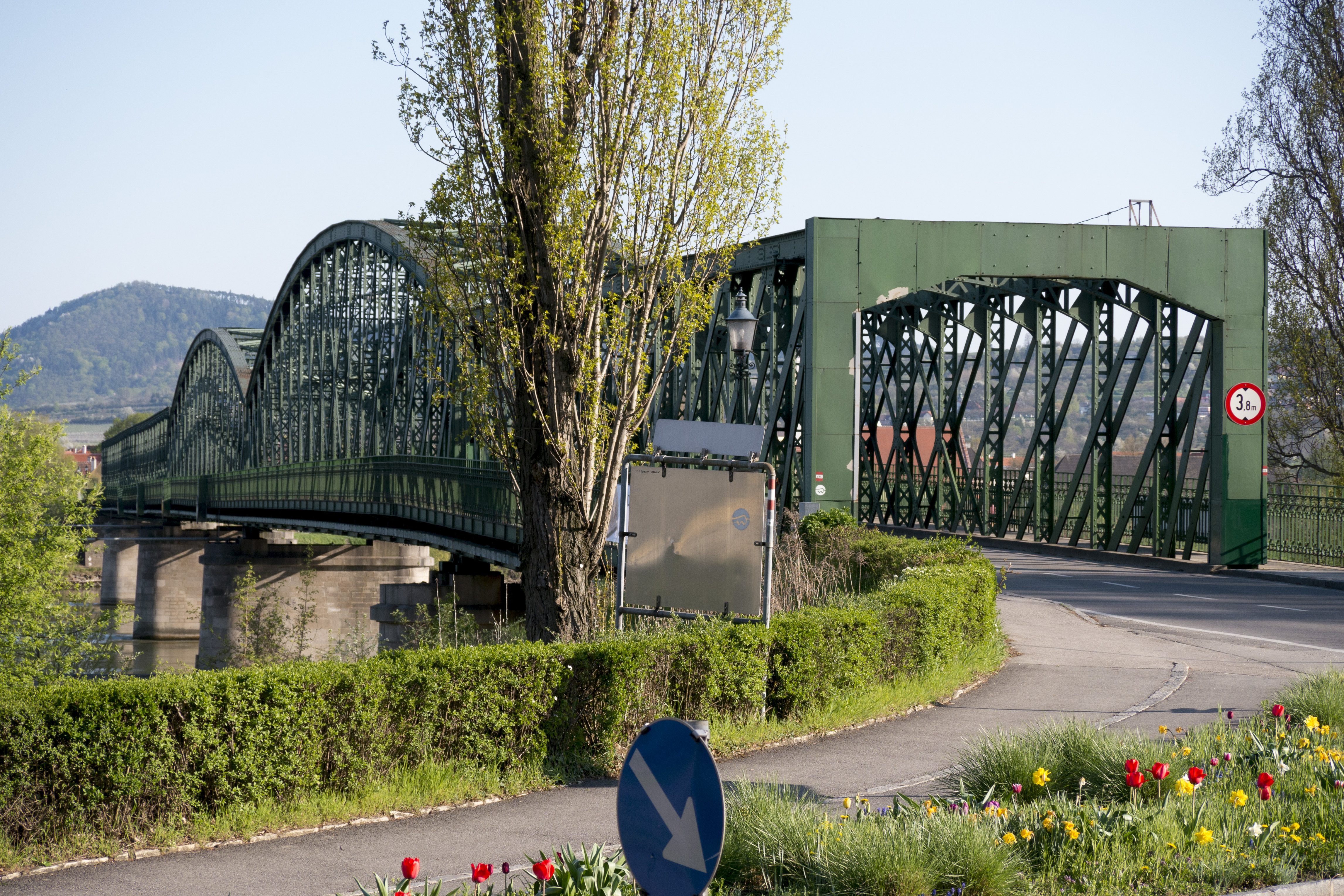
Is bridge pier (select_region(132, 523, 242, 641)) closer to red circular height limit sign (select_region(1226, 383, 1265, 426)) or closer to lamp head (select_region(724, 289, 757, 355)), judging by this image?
red circular height limit sign (select_region(1226, 383, 1265, 426))

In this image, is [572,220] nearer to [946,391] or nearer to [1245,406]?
[1245,406]

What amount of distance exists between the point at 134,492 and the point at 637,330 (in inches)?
3036

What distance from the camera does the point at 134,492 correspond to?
264ft

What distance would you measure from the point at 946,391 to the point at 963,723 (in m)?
23.4

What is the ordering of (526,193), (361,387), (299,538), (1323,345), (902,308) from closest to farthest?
1. (526,193)
2. (902,308)
3. (1323,345)
4. (361,387)
5. (299,538)

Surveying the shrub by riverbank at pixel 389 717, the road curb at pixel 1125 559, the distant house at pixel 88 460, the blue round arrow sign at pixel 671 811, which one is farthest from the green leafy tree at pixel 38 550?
the distant house at pixel 88 460

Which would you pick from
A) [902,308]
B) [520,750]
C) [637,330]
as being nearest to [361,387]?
[902,308]

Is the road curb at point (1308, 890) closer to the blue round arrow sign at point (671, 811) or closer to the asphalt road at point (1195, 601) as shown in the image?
the blue round arrow sign at point (671, 811)

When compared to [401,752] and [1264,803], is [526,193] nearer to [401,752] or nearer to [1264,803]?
[401,752]

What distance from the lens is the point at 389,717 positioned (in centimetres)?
770

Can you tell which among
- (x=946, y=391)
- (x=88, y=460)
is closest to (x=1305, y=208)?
(x=946, y=391)

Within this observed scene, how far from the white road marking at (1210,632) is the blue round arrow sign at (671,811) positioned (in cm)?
1228

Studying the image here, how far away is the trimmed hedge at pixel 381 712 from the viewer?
6594 millimetres

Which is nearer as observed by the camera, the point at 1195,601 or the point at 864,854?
the point at 864,854
